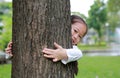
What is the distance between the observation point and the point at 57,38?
3.11 meters

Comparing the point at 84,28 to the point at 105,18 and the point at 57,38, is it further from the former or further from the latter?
the point at 105,18

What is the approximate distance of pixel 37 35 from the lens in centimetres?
306

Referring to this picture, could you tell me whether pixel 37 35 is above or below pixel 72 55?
above

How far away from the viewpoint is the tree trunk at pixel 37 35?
3.07 meters

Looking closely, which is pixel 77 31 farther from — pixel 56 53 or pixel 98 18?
pixel 98 18

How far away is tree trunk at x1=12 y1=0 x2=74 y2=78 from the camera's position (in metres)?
3.07

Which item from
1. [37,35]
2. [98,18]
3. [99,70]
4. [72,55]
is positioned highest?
[98,18]

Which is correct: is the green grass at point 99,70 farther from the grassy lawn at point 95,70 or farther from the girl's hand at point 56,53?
the girl's hand at point 56,53

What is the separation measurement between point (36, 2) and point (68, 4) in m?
0.30

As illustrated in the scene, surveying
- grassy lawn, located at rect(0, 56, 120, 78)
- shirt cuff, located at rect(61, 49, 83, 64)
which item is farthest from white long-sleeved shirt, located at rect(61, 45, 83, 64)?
grassy lawn, located at rect(0, 56, 120, 78)

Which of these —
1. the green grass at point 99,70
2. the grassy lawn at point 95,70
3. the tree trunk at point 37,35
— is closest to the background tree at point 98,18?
the green grass at point 99,70

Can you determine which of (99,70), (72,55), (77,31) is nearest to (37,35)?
(72,55)

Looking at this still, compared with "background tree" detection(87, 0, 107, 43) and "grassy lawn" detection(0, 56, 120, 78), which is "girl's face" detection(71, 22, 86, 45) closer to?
"grassy lawn" detection(0, 56, 120, 78)

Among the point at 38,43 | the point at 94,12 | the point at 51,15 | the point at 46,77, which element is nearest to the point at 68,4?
the point at 51,15
